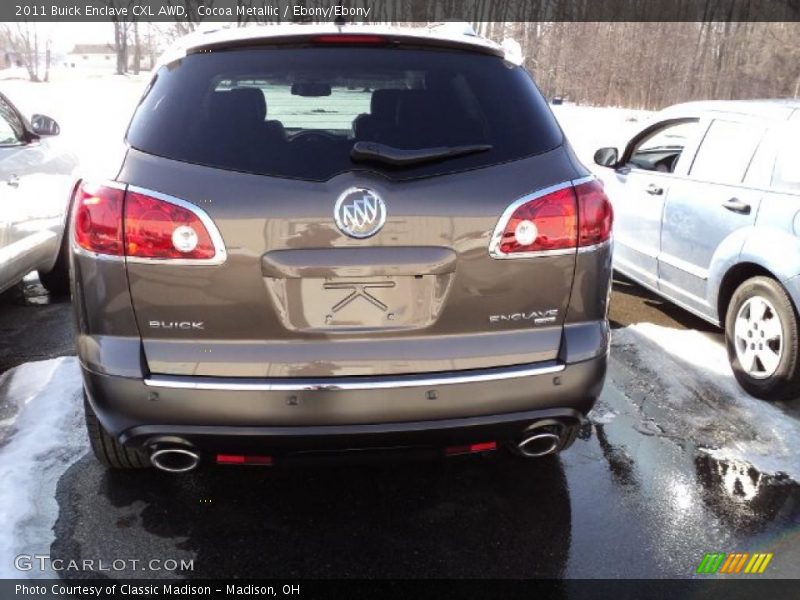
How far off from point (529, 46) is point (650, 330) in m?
36.6

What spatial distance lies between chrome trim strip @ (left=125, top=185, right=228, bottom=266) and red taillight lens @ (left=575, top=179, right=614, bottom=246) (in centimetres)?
121

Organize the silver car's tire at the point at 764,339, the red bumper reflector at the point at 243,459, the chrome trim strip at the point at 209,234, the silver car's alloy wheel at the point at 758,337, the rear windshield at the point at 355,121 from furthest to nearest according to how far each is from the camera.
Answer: the silver car's alloy wheel at the point at 758,337 < the silver car's tire at the point at 764,339 < the red bumper reflector at the point at 243,459 < the rear windshield at the point at 355,121 < the chrome trim strip at the point at 209,234

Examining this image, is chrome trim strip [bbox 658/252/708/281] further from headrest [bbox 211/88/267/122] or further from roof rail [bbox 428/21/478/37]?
headrest [bbox 211/88/267/122]

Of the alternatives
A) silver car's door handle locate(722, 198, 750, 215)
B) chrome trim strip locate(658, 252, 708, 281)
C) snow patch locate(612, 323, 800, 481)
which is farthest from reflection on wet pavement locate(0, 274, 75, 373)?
silver car's door handle locate(722, 198, 750, 215)

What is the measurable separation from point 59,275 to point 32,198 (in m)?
1.06

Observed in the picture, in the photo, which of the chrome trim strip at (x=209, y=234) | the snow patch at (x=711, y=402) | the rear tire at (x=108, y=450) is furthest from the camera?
the snow patch at (x=711, y=402)

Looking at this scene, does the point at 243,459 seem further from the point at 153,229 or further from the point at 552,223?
the point at 552,223

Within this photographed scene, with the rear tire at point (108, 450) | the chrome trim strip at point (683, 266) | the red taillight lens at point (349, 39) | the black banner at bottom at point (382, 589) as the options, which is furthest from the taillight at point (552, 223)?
the chrome trim strip at point (683, 266)

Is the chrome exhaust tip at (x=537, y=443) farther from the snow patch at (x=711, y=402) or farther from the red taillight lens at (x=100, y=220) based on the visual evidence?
the red taillight lens at (x=100, y=220)

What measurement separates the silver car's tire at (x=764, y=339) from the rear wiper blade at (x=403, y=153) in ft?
8.14

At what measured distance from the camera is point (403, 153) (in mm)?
2346

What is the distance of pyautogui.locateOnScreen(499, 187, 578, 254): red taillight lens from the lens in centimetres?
238

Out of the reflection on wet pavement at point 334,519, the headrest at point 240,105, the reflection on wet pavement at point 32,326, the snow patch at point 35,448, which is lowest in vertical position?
the reflection on wet pavement at point 32,326

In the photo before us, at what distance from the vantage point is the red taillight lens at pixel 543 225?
2.38 metres
